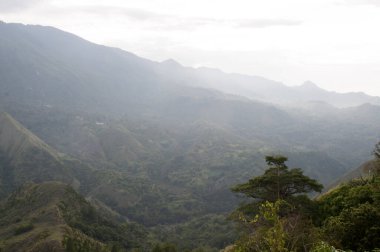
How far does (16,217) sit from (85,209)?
21.8 metres

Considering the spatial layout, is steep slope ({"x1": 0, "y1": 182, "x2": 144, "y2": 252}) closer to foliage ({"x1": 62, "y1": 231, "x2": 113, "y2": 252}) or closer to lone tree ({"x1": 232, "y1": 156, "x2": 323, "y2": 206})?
foliage ({"x1": 62, "y1": 231, "x2": 113, "y2": 252})

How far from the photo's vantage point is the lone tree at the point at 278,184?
4494 cm

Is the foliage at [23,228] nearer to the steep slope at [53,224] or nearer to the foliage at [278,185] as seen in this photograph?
the steep slope at [53,224]

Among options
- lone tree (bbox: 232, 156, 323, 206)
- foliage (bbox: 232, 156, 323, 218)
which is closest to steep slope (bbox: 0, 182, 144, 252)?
foliage (bbox: 232, 156, 323, 218)

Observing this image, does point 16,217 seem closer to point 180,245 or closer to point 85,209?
point 85,209

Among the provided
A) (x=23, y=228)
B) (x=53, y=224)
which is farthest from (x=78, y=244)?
(x=23, y=228)

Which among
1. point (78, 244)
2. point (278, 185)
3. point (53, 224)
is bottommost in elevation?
point (53, 224)

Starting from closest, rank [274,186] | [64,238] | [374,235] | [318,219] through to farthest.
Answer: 1. [374,235]
2. [318,219]
3. [274,186]
4. [64,238]

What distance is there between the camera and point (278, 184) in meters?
45.2

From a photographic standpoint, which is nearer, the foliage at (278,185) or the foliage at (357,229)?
the foliage at (357,229)

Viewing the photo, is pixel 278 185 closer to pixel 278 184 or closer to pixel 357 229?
pixel 278 184

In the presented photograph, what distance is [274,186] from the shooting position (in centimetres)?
4584

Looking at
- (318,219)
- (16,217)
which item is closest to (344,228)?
(318,219)

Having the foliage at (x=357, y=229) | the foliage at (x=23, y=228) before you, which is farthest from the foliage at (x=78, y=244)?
the foliage at (x=357, y=229)
